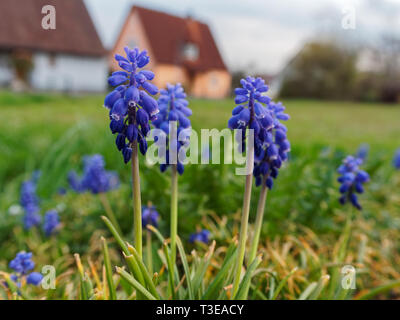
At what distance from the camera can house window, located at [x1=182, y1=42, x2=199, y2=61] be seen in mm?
2213

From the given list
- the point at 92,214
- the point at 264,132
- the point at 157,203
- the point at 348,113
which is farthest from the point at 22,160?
the point at 348,113

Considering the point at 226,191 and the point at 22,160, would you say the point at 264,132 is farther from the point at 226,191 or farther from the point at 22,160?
the point at 22,160

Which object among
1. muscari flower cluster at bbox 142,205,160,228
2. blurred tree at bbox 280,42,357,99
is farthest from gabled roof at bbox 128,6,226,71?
blurred tree at bbox 280,42,357,99

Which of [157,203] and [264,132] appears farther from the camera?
[157,203]

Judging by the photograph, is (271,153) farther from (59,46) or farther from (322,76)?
(322,76)

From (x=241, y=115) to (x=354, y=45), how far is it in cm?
319

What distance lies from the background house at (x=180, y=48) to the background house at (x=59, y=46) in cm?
49

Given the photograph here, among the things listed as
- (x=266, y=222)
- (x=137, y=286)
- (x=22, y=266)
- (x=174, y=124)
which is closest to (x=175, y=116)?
(x=174, y=124)

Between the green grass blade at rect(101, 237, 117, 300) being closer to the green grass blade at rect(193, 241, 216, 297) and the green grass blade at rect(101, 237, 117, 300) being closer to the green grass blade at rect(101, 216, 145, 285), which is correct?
the green grass blade at rect(101, 216, 145, 285)

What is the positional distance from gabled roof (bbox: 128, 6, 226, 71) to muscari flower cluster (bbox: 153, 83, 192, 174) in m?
0.72

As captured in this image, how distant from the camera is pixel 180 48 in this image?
2.31 m

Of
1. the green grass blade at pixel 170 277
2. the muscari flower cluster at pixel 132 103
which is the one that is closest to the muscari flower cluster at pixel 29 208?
the green grass blade at pixel 170 277

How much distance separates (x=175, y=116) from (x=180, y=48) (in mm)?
896
